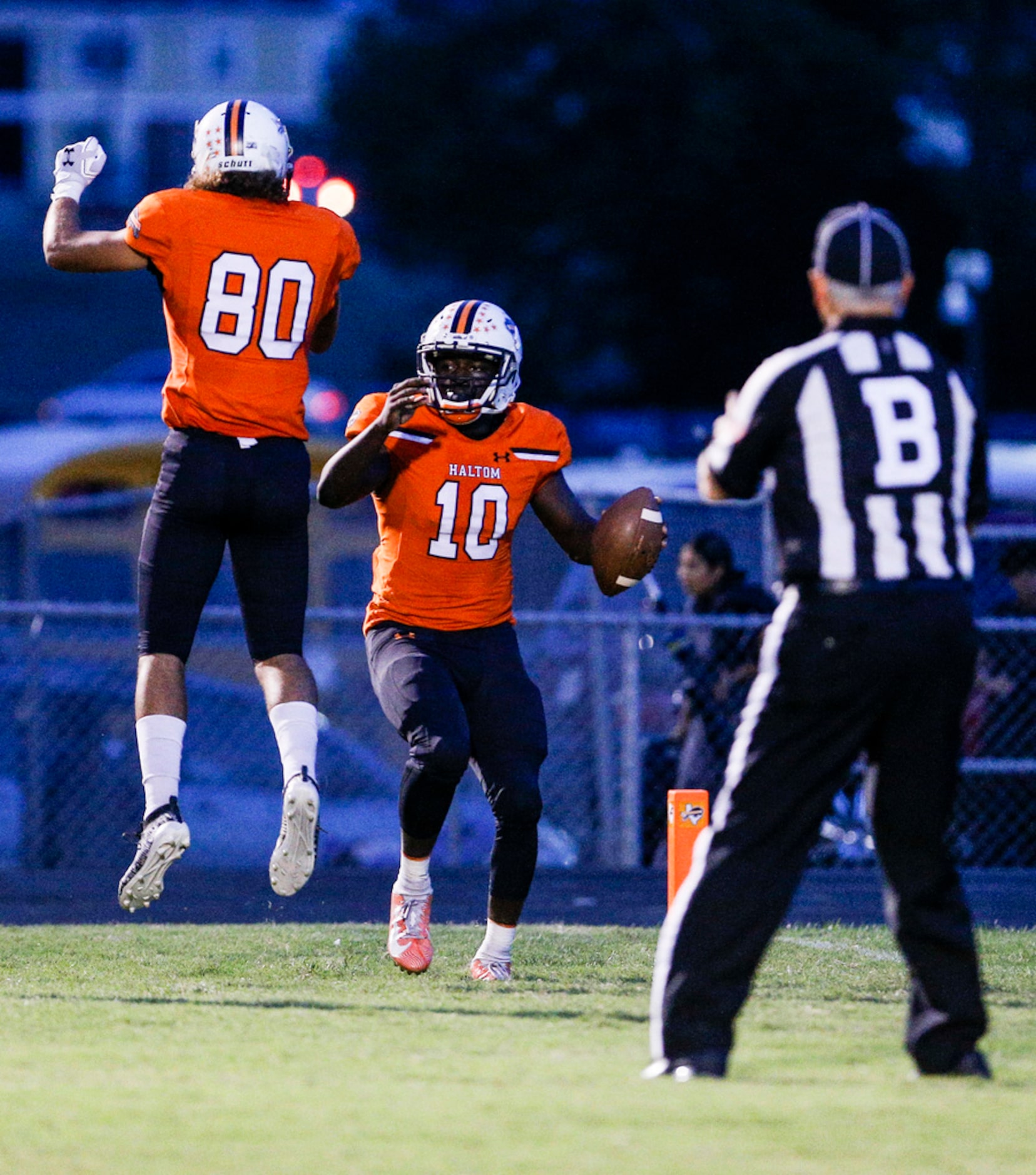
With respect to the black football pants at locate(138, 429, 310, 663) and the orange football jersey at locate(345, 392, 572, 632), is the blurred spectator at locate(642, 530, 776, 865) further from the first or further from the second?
the black football pants at locate(138, 429, 310, 663)

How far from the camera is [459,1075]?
4.85 m

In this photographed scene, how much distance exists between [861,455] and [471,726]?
7.76 ft

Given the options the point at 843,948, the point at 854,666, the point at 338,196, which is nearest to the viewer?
the point at 854,666

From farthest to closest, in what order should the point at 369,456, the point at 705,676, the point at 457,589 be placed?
the point at 705,676 < the point at 457,589 < the point at 369,456

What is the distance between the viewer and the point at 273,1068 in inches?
194

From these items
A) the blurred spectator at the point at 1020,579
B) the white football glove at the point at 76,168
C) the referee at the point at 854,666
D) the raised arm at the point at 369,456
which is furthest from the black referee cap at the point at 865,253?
the blurred spectator at the point at 1020,579

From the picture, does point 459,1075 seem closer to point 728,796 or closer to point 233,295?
point 728,796

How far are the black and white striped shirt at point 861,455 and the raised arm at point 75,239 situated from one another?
2152 mm

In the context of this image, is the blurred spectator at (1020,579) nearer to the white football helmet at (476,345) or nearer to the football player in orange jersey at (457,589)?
the football player in orange jersey at (457,589)

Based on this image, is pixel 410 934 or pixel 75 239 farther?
pixel 410 934

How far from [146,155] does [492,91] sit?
58.2 ft

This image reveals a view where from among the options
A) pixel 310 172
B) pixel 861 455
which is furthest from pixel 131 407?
pixel 861 455

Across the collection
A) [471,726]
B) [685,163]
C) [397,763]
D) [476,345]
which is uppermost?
[685,163]

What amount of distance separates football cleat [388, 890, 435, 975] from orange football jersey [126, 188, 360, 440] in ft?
5.00
